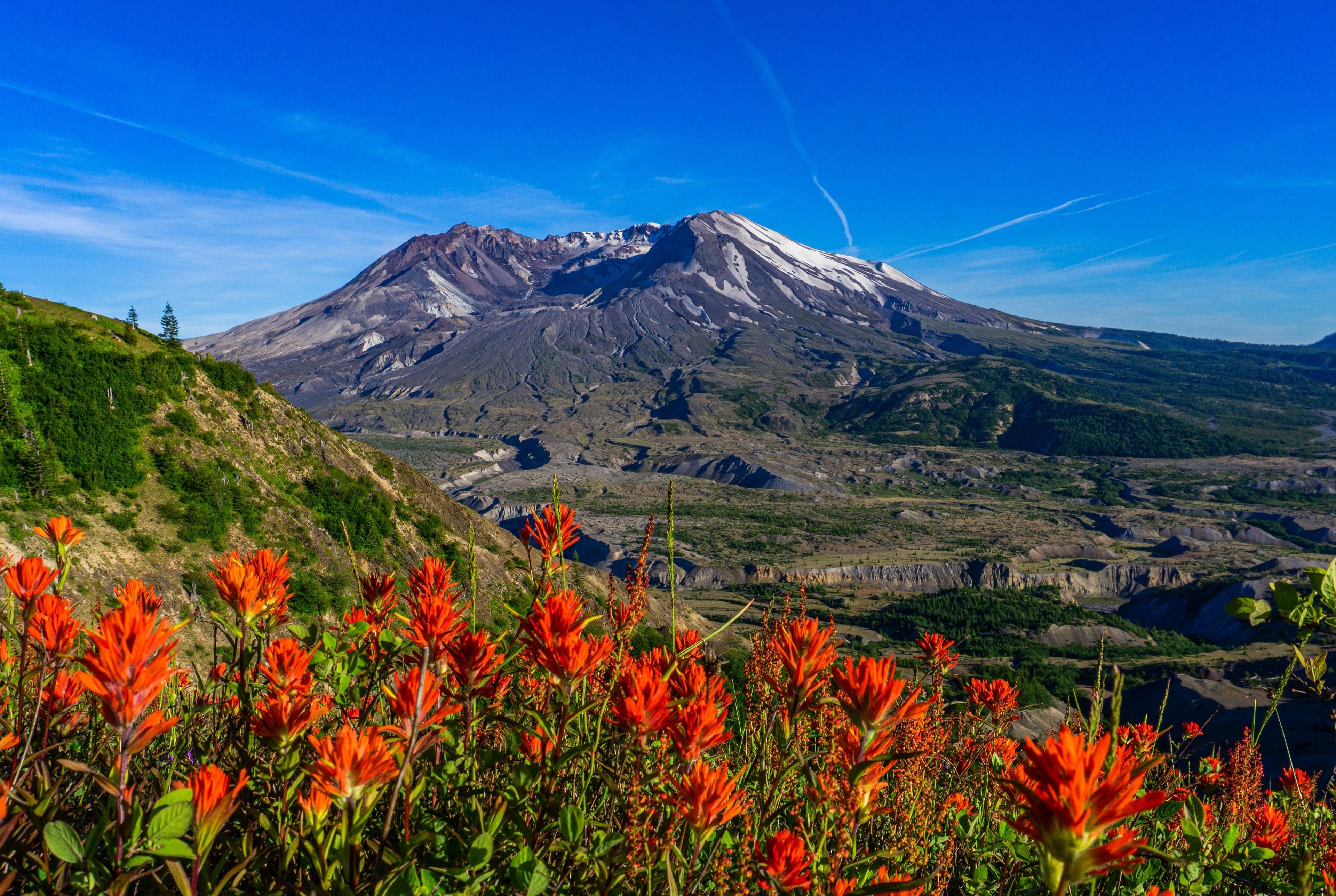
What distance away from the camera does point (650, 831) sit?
159 cm

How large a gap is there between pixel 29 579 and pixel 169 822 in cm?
117

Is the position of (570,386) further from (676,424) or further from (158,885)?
(158,885)

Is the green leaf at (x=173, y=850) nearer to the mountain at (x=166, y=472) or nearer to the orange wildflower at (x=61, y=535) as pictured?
the orange wildflower at (x=61, y=535)

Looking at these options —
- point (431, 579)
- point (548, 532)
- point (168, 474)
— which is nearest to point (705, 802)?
point (548, 532)

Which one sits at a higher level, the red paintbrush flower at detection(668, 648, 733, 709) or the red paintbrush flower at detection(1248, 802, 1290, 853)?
the red paintbrush flower at detection(668, 648, 733, 709)

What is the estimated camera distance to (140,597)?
166 cm

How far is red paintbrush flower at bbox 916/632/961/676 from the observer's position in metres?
2.50

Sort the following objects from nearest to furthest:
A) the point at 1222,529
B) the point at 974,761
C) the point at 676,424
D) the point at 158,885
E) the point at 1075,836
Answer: the point at 1075,836 → the point at 158,885 → the point at 974,761 → the point at 1222,529 → the point at 676,424

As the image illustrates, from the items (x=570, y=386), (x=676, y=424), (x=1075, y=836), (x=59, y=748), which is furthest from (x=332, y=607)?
(x=570, y=386)

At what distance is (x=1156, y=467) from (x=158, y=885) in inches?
6399

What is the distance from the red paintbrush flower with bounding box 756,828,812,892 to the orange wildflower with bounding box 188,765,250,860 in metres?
1.02

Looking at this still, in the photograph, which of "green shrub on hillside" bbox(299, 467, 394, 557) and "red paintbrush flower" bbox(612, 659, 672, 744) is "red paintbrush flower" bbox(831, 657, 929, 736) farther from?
"green shrub on hillside" bbox(299, 467, 394, 557)

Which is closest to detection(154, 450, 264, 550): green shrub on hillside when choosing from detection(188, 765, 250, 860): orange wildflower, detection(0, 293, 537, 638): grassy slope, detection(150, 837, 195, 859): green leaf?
detection(0, 293, 537, 638): grassy slope

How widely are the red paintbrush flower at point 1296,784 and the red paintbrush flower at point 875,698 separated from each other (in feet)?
8.42
